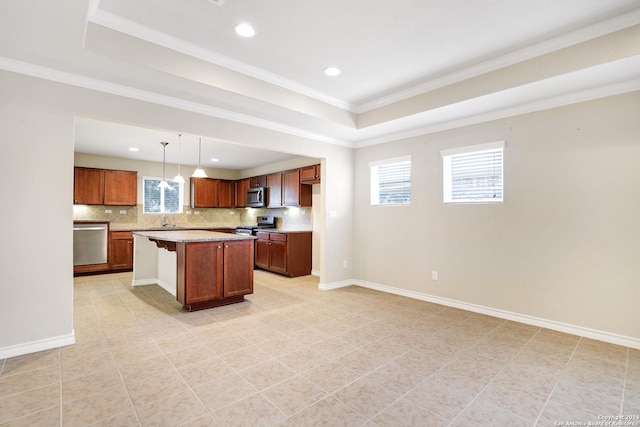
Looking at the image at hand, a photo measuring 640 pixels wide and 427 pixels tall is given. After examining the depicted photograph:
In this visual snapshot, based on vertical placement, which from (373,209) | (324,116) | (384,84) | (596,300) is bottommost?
(596,300)

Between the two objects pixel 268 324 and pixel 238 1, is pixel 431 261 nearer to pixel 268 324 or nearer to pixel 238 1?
pixel 268 324

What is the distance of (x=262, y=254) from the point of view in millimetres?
6828

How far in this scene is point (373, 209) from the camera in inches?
201

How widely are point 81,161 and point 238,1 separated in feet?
20.9

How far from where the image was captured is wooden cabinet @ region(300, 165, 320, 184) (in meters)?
5.92

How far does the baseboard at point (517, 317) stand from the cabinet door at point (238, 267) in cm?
134

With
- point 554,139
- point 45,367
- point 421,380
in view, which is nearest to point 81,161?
point 45,367

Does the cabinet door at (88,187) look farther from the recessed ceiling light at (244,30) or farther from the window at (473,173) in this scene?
the window at (473,173)

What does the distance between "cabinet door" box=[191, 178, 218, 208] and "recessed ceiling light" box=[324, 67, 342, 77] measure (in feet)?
18.9

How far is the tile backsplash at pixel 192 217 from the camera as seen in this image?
6820mm

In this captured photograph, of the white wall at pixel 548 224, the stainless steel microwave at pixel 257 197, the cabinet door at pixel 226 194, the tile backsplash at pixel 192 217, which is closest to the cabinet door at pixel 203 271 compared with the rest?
the white wall at pixel 548 224

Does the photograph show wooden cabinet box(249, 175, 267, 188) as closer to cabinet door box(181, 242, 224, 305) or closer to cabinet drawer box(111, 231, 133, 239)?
cabinet drawer box(111, 231, 133, 239)

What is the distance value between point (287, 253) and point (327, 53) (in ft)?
13.1

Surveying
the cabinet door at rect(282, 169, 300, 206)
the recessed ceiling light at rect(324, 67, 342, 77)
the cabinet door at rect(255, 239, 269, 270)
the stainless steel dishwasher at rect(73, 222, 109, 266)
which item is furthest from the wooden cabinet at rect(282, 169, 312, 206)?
the stainless steel dishwasher at rect(73, 222, 109, 266)
